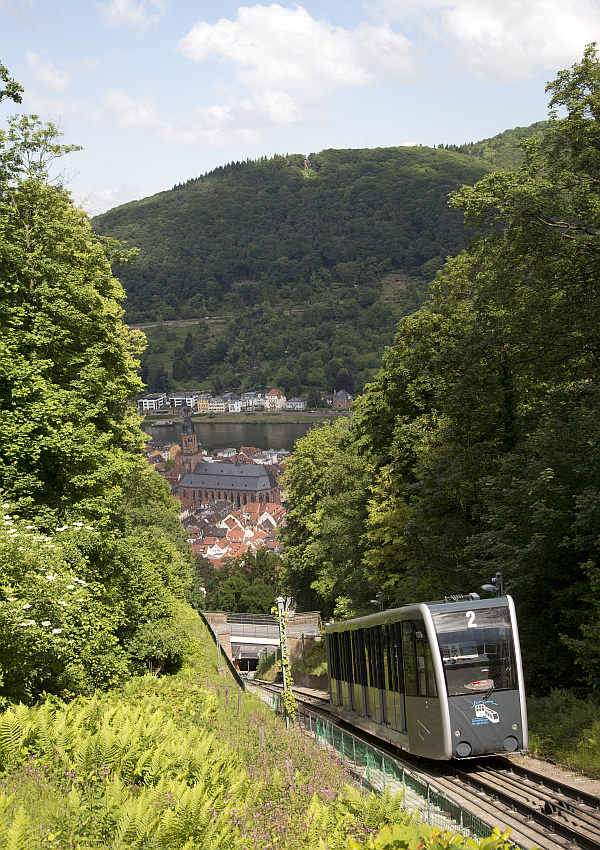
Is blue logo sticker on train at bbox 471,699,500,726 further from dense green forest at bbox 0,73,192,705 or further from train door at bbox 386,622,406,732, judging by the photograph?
dense green forest at bbox 0,73,192,705

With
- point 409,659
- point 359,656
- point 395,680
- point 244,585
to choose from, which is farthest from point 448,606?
point 244,585

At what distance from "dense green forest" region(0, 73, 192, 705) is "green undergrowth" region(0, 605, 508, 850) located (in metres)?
2.12

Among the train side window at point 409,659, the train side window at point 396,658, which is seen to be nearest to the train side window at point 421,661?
the train side window at point 409,659

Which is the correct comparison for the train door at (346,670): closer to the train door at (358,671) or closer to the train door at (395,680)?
the train door at (358,671)

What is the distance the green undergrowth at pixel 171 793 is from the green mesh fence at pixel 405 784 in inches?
26.4

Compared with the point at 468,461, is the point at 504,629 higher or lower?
lower

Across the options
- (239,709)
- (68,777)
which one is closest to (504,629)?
(239,709)

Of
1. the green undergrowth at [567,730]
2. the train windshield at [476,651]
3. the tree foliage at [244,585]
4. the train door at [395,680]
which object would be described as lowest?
the tree foliage at [244,585]

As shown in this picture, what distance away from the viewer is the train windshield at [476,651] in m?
14.1

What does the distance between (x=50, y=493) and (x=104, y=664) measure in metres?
4.29

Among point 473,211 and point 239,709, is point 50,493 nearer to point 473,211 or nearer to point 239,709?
point 239,709

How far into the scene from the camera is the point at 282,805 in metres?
8.46

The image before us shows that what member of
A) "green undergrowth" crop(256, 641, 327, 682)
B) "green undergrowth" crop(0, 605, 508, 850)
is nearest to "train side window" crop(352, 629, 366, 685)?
"green undergrowth" crop(0, 605, 508, 850)

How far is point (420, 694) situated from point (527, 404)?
415 inches
